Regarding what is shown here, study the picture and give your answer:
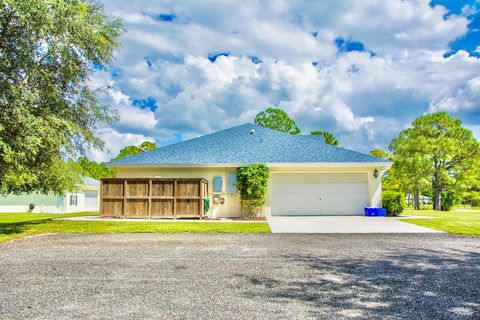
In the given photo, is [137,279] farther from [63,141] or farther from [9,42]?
[9,42]

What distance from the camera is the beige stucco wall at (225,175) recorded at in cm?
1852

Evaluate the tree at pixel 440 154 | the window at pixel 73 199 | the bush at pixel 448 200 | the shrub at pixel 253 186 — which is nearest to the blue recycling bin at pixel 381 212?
the shrub at pixel 253 186

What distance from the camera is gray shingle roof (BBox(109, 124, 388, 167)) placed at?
61.7 ft

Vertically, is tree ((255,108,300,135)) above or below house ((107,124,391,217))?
above

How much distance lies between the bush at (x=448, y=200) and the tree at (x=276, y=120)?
15728 mm

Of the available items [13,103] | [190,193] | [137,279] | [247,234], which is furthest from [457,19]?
[13,103]

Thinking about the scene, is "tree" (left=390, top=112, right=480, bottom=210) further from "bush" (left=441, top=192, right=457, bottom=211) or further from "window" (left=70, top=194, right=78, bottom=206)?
"window" (left=70, top=194, right=78, bottom=206)

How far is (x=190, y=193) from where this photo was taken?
661 inches

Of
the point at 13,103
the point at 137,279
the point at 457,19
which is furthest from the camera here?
the point at 457,19

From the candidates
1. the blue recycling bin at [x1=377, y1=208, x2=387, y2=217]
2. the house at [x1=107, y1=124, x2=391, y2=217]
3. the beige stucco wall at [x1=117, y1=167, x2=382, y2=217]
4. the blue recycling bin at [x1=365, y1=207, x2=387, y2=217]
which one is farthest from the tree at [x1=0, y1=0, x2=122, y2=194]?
the blue recycling bin at [x1=377, y1=208, x2=387, y2=217]

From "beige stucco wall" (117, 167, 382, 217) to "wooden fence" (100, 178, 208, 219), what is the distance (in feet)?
5.47

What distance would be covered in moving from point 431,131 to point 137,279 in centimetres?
3104

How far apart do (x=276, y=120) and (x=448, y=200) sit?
17.9 metres

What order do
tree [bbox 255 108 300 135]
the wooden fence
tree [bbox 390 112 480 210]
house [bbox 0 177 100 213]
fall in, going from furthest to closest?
tree [bbox 255 108 300 135]
house [bbox 0 177 100 213]
tree [bbox 390 112 480 210]
the wooden fence
